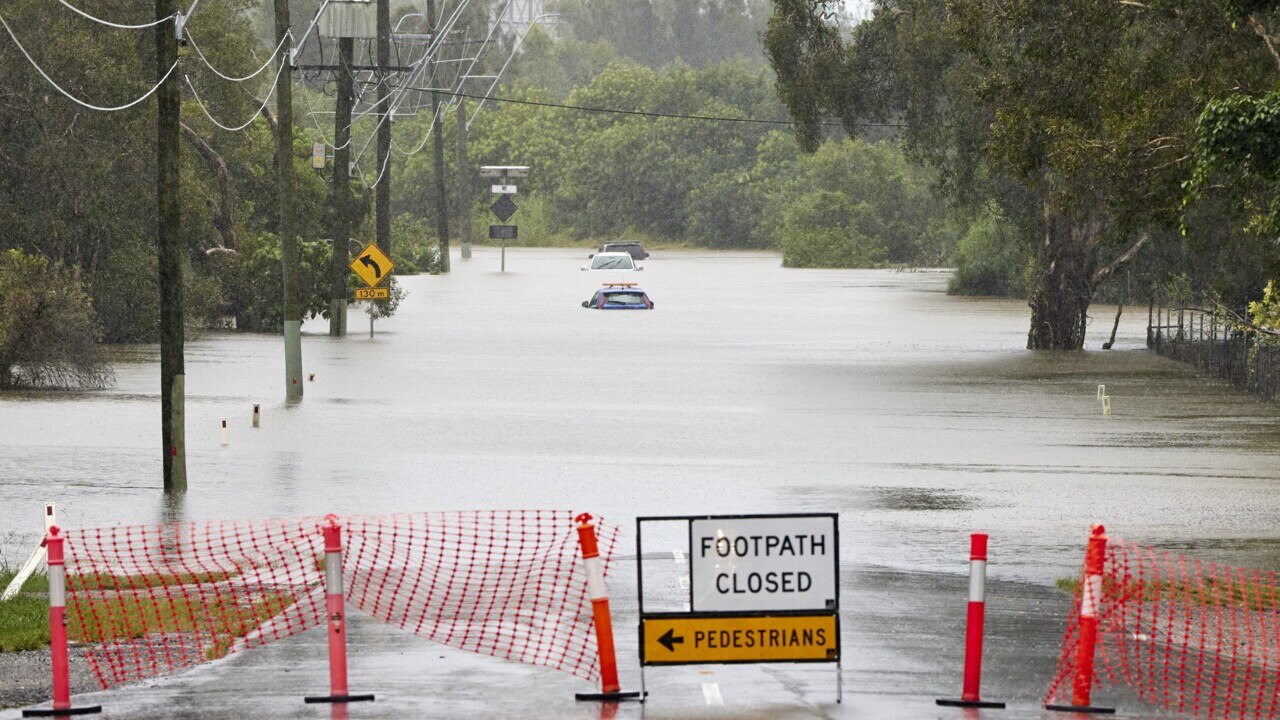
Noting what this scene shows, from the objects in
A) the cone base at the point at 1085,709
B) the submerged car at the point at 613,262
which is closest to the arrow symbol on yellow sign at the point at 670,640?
the cone base at the point at 1085,709

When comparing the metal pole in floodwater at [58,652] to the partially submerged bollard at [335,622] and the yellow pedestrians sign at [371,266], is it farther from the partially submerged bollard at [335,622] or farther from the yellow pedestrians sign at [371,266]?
the yellow pedestrians sign at [371,266]

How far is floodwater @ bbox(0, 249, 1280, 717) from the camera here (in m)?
10.5

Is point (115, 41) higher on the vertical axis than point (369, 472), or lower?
higher

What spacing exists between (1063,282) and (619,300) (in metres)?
21.2

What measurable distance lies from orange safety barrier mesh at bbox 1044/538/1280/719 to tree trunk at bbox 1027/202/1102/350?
29.6 metres

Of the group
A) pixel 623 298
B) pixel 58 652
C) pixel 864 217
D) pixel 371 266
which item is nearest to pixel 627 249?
pixel 864 217

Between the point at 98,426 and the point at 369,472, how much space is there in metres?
6.99

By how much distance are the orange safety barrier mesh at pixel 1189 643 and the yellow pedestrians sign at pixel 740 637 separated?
44.8 inches

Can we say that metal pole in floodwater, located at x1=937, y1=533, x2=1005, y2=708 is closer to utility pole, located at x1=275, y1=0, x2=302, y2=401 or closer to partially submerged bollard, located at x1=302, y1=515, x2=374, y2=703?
partially submerged bollard, located at x1=302, y1=515, x2=374, y2=703

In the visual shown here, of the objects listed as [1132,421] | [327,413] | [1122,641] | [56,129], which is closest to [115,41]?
[56,129]

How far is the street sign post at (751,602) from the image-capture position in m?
9.48

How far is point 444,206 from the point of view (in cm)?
9238

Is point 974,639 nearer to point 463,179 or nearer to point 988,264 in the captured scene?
point 988,264

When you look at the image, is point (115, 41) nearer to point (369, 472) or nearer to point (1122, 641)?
point (369, 472)
